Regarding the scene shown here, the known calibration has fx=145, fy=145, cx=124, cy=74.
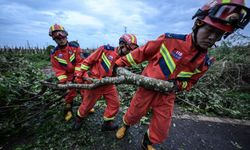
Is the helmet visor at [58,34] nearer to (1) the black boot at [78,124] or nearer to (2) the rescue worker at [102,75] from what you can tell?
(2) the rescue worker at [102,75]

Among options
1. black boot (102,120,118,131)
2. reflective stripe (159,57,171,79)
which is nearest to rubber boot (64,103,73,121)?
black boot (102,120,118,131)

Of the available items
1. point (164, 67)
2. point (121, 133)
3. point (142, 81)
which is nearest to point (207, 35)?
point (164, 67)

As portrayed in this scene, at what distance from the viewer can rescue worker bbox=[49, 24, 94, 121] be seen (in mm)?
3133

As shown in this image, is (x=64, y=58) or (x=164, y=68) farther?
(x=64, y=58)

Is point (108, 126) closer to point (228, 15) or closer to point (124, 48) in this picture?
point (124, 48)

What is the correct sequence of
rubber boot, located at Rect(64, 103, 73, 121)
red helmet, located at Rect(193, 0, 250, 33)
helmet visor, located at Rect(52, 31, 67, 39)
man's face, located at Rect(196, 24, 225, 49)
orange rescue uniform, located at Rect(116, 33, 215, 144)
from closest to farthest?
red helmet, located at Rect(193, 0, 250, 33) → man's face, located at Rect(196, 24, 225, 49) → orange rescue uniform, located at Rect(116, 33, 215, 144) → helmet visor, located at Rect(52, 31, 67, 39) → rubber boot, located at Rect(64, 103, 73, 121)

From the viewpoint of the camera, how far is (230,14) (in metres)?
1.49

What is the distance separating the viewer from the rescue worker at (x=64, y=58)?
313 cm

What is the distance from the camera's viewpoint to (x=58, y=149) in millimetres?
2469

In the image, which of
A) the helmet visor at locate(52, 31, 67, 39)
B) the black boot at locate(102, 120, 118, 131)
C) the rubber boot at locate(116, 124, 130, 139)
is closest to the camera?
the rubber boot at locate(116, 124, 130, 139)

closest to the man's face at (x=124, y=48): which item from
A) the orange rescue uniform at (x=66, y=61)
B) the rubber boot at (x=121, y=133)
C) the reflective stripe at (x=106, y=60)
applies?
the reflective stripe at (x=106, y=60)

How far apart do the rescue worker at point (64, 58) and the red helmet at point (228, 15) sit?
2.50 metres

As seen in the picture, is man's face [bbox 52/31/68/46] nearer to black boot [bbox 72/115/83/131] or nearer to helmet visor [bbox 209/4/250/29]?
black boot [bbox 72/115/83/131]

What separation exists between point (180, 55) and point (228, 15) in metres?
0.63
